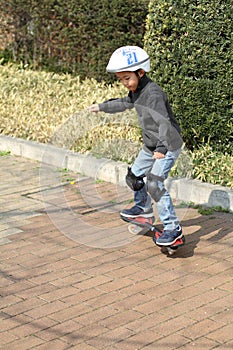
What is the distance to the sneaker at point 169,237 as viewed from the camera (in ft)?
16.9

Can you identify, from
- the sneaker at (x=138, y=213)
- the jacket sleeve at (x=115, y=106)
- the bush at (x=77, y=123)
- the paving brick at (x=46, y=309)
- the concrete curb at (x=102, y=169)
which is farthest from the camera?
the bush at (x=77, y=123)

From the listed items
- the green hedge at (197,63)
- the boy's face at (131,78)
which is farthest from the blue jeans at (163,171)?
the green hedge at (197,63)

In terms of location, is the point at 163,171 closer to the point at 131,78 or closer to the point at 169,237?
the point at 169,237

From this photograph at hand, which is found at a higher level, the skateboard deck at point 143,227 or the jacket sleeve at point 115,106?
the jacket sleeve at point 115,106

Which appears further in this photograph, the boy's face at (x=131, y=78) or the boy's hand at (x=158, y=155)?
the boy's face at (x=131, y=78)

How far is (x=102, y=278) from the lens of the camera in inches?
193

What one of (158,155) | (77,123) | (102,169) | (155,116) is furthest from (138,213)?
(77,123)

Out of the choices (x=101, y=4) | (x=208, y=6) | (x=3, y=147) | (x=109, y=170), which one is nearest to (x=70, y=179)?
(x=109, y=170)

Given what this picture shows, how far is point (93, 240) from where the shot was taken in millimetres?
5605

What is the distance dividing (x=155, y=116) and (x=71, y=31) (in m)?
6.08

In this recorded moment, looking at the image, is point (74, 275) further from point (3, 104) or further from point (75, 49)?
point (75, 49)

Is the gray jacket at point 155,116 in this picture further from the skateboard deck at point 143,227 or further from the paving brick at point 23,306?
the paving brick at point 23,306

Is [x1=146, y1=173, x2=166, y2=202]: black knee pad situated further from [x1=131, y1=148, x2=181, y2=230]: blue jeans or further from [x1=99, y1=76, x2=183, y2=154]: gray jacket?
[x1=99, y1=76, x2=183, y2=154]: gray jacket

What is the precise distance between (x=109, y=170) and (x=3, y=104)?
2651 mm
